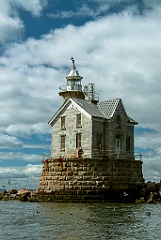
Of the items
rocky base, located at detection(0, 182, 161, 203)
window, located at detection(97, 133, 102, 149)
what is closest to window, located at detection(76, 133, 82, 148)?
window, located at detection(97, 133, 102, 149)

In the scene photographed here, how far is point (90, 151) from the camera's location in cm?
3612

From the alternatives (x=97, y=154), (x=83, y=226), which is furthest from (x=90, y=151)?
(x=83, y=226)

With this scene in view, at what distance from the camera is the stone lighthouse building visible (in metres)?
34.2

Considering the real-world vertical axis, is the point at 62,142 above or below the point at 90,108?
below

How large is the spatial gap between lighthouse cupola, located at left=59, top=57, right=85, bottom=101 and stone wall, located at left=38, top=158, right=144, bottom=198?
8.93 metres

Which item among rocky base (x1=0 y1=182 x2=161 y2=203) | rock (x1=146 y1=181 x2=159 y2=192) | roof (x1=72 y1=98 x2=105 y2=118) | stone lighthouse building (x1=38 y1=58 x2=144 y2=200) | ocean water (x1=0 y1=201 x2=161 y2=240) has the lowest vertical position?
ocean water (x1=0 y1=201 x2=161 y2=240)

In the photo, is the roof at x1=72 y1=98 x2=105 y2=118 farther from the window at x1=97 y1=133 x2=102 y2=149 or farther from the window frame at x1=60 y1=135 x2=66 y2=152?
the window frame at x1=60 y1=135 x2=66 y2=152

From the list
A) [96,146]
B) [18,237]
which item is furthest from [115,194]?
[18,237]

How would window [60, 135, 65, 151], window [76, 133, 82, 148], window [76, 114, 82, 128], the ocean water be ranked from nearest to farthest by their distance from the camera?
1. the ocean water
2. window [76, 133, 82, 148]
3. window [76, 114, 82, 128]
4. window [60, 135, 65, 151]

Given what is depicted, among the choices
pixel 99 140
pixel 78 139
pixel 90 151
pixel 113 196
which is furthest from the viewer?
pixel 78 139

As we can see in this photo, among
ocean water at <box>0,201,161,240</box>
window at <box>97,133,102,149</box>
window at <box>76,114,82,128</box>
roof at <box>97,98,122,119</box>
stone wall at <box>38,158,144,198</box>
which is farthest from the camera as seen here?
roof at <box>97,98,122,119</box>

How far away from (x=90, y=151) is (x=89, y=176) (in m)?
2.74

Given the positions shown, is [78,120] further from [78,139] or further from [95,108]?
[95,108]

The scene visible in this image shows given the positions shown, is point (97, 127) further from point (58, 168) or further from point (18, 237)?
point (18, 237)
